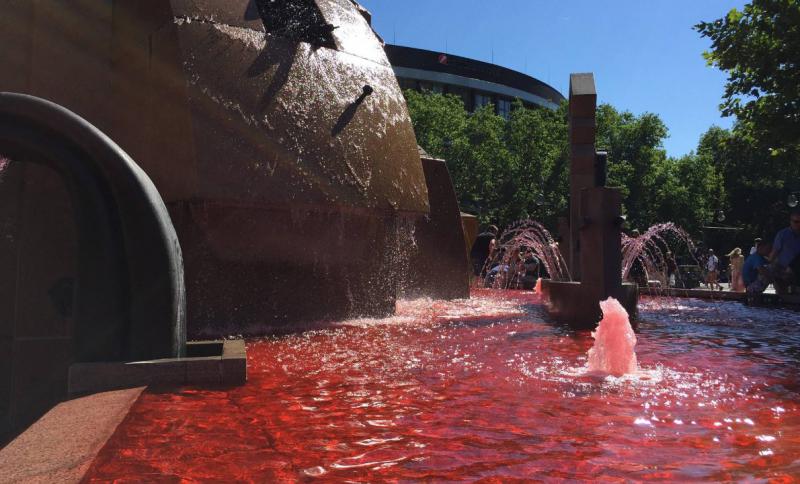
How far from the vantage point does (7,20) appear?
6.16m

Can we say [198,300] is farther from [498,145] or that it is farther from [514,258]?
[498,145]

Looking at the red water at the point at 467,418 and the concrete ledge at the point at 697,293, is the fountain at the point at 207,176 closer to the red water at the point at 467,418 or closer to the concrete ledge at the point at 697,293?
the red water at the point at 467,418

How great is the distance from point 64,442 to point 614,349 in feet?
11.7

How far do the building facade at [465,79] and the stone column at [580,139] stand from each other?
34085mm

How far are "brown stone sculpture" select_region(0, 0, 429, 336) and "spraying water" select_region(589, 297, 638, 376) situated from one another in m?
3.13

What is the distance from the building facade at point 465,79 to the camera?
155ft

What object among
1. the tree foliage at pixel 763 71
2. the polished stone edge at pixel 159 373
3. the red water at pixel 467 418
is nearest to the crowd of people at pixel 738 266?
the tree foliage at pixel 763 71

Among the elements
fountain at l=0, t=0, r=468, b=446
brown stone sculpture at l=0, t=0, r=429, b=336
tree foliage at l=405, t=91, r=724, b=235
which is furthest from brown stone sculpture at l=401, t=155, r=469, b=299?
tree foliage at l=405, t=91, r=724, b=235

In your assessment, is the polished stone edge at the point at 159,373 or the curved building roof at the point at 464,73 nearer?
the polished stone edge at the point at 159,373

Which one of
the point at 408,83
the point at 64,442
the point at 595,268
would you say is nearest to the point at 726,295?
the point at 595,268

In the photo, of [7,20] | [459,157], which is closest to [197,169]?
[7,20]

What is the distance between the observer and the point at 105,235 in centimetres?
376

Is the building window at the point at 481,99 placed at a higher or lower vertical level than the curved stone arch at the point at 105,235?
higher

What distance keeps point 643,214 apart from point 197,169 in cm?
2795
